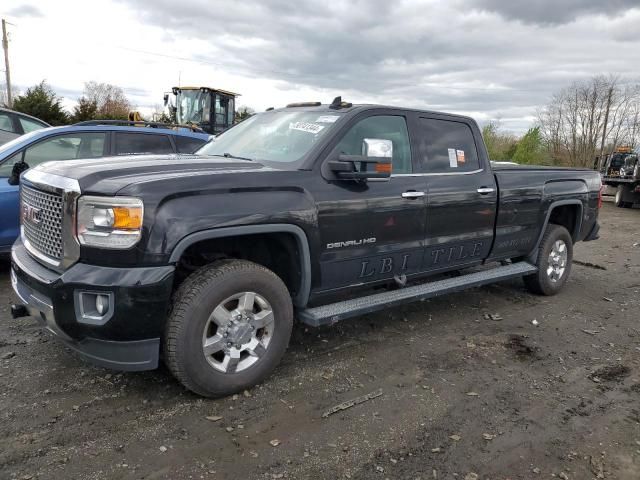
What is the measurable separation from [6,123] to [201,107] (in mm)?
10402

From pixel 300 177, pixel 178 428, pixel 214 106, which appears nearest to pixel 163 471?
pixel 178 428

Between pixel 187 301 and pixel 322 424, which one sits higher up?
pixel 187 301

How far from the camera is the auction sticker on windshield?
393cm

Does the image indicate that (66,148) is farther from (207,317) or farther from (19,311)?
(207,317)

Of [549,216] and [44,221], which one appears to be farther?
[549,216]

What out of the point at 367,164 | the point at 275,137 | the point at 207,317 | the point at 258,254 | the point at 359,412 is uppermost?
the point at 275,137

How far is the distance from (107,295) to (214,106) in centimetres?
1704

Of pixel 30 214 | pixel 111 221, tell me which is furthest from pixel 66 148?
pixel 111 221

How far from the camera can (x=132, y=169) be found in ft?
10.2

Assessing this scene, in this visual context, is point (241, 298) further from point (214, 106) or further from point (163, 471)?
point (214, 106)

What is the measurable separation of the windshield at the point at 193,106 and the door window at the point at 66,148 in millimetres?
12506

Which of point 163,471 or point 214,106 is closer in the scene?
point 163,471

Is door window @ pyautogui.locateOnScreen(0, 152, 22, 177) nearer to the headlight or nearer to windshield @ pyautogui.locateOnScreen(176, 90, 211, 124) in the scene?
the headlight

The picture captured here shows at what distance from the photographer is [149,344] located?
2938mm
